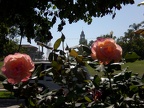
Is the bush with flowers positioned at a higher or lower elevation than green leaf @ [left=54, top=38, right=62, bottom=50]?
lower

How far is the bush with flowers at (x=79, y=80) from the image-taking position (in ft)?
4.75

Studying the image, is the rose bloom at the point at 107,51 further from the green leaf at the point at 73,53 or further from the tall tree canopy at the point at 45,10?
the tall tree canopy at the point at 45,10

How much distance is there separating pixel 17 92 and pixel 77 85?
313 millimetres

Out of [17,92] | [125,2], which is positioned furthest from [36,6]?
[17,92]

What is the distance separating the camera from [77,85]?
4.99 feet

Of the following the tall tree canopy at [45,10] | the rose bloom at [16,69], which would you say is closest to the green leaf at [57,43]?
the rose bloom at [16,69]

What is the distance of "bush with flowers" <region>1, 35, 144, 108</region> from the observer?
56.9 inches

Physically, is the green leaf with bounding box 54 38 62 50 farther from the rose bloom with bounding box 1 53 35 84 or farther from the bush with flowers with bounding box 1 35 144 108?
the rose bloom with bounding box 1 53 35 84

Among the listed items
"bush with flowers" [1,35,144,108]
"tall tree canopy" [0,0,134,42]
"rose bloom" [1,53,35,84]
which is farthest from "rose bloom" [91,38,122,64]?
"tall tree canopy" [0,0,134,42]

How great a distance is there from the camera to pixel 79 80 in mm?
1532

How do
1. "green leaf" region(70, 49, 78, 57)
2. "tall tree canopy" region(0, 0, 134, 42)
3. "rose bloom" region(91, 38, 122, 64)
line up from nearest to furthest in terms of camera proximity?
1. "rose bloom" region(91, 38, 122, 64)
2. "green leaf" region(70, 49, 78, 57)
3. "tall tree canopy" region(0, 0, 134, 42)

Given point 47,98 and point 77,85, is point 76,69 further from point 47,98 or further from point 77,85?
point 47,98

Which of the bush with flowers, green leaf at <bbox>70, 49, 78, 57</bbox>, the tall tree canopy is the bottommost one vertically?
the bush with flowers

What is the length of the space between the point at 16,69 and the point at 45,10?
8526mm
